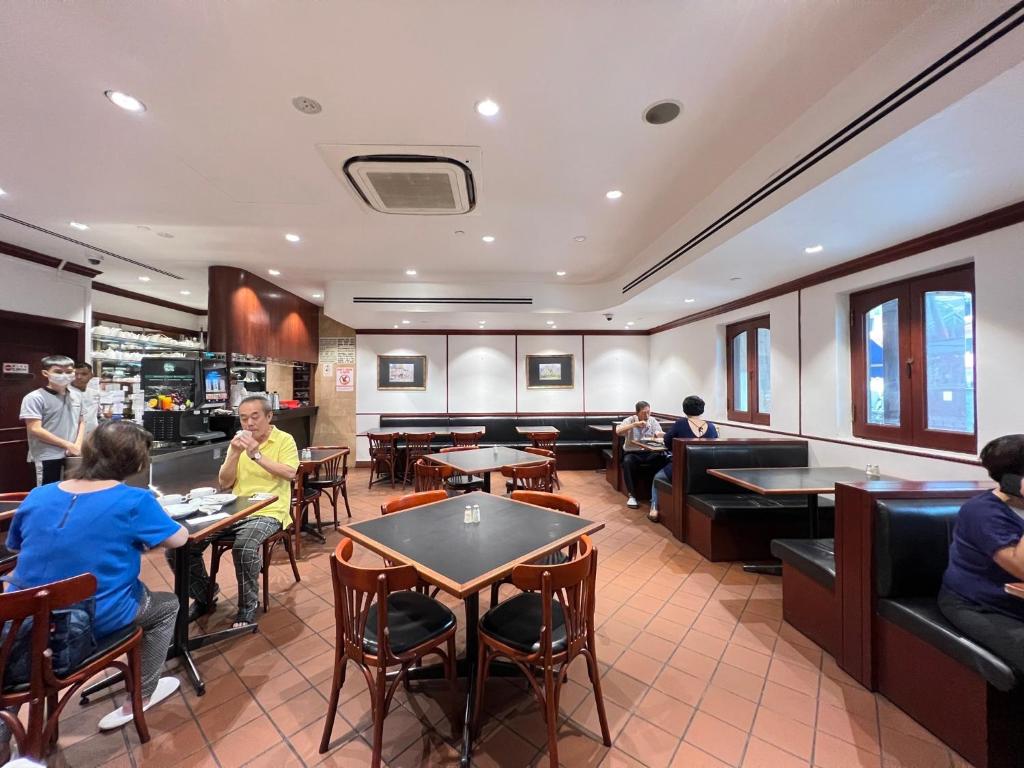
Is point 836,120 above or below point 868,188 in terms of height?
above

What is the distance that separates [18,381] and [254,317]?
2.41 meters

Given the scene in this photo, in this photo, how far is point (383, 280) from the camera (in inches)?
229

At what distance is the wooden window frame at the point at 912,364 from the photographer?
298cm

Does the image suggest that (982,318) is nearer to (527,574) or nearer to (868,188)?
(868,188)

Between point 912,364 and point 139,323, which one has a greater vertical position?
point 139,323

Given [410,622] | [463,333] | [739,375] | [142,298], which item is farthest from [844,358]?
[142,298]

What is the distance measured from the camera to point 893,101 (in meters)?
1.82

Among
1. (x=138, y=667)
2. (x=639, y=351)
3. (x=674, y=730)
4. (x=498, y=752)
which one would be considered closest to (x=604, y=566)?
(x=674, y=730)

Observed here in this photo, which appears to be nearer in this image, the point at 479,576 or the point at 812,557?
the point at 479,576

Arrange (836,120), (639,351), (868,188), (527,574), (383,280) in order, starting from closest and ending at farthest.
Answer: (527,574) < (836,120) < (868,188) < (383,280) < (639,351)

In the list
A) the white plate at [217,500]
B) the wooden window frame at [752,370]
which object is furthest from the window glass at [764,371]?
the white plate at [217,500]

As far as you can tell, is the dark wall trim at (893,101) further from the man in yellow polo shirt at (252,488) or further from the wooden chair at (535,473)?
the man in yellow polo shirt at (252,488)

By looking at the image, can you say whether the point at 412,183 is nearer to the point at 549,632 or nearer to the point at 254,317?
the point at 549,632

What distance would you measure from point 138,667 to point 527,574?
1801 millimetres
